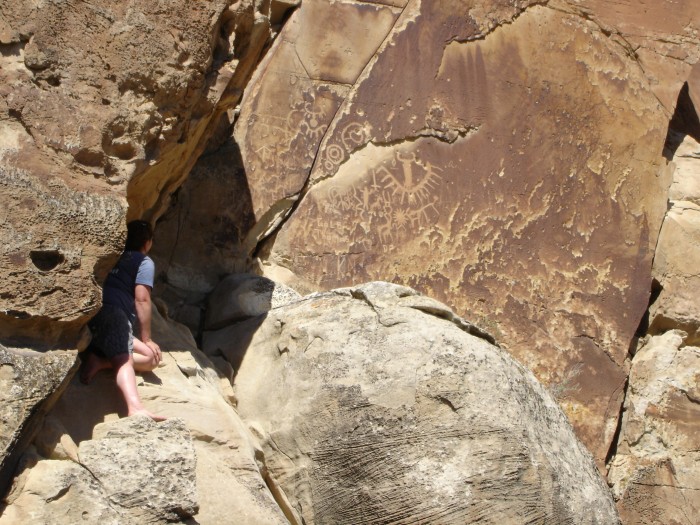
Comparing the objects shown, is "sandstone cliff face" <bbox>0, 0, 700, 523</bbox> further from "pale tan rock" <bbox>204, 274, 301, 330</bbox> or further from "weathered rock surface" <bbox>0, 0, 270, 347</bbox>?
"weathered rock surface" <bbox>0, 0, 270, 347</bbox>

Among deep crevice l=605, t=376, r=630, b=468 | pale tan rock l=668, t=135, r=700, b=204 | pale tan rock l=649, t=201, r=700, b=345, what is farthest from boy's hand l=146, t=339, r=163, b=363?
pale tan rock l=668, t=135, r=700, b=204

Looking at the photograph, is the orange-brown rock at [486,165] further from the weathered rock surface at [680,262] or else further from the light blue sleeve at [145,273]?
the light blue sleeve at [145,273]

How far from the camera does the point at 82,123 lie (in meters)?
4.00

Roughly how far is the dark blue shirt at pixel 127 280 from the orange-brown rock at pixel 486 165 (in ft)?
4.72

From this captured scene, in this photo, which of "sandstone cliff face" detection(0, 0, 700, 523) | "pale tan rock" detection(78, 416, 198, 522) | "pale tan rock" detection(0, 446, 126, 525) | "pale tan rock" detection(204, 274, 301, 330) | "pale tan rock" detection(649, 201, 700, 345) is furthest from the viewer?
"pale tan rock" detection(649, 201, 700, 345)

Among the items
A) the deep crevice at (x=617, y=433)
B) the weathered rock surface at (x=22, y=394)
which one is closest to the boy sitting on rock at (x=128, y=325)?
the weathered rock surface at (x=22, y=394)

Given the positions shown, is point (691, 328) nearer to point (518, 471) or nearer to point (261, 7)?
point (518, 471)

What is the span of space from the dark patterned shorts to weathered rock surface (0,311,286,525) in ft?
0.37

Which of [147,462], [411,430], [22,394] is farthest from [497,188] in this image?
[22,394]

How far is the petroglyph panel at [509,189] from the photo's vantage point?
19.8 feet

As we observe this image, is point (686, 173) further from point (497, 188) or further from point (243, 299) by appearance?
point (243, 299)

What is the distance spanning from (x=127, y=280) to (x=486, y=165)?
97.9 inches

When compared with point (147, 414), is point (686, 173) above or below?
below

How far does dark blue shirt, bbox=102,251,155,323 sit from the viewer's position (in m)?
4.25
